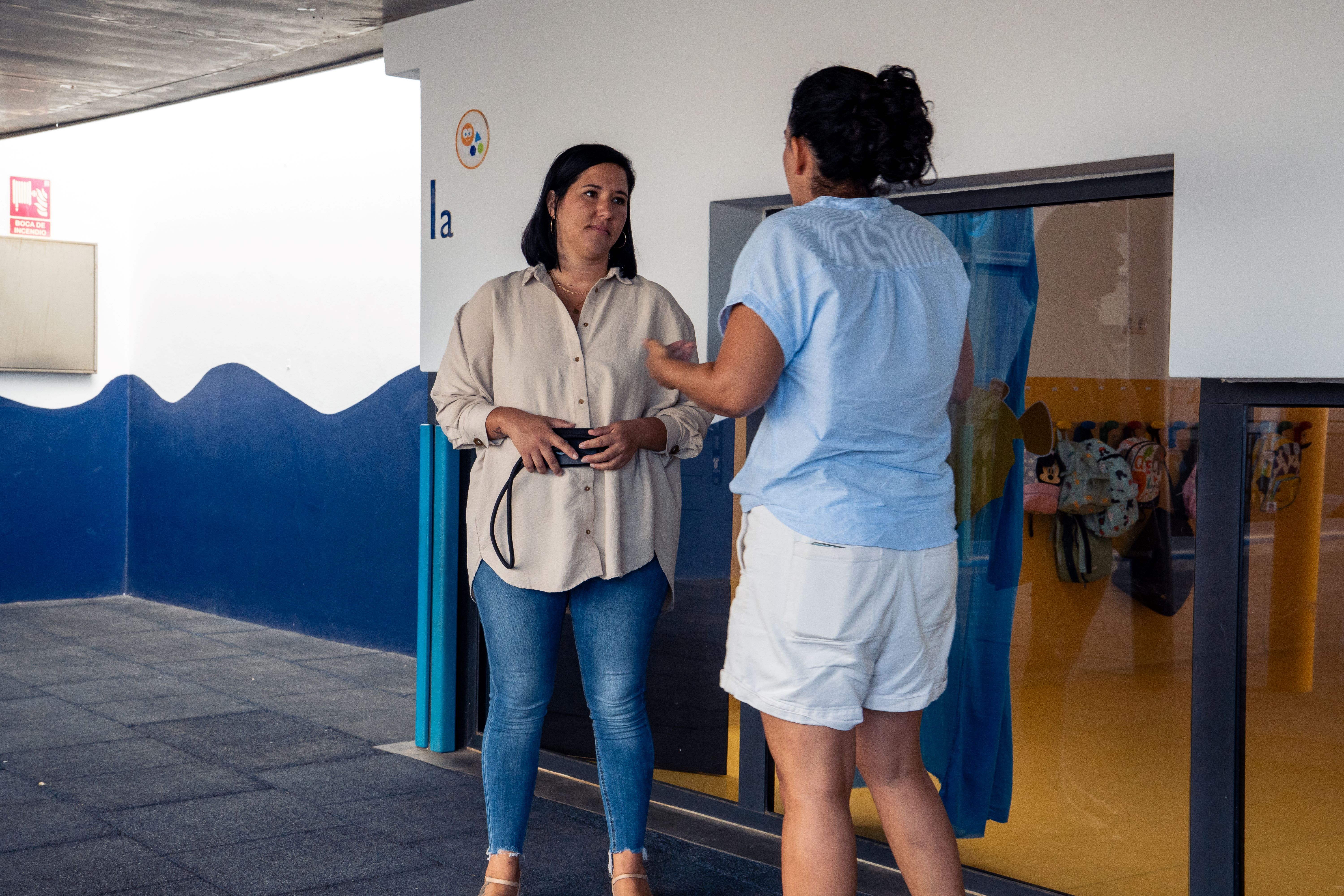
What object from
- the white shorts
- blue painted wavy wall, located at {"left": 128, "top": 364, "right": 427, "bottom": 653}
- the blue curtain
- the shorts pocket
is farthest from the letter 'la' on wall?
the shorts pocket

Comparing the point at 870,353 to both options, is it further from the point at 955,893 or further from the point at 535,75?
the point at 535,75

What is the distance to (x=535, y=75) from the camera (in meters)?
3.95

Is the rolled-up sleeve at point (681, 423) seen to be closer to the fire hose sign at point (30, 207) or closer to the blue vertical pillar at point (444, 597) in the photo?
the blue vertical pillar at point (444, 597)

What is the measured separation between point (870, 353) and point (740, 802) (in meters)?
1.96

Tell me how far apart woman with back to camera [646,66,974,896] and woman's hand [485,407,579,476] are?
678 mm

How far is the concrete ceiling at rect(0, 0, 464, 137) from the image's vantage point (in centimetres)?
441

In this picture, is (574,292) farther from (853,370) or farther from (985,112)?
(853,370)

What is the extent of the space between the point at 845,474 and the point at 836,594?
17 cm

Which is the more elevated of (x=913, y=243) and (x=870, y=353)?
(x=913, y=243)

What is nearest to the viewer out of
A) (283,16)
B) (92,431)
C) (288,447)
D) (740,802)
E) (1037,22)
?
(1037,22)

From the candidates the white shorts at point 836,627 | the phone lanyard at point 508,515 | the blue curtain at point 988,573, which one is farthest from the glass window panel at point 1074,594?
the phone lanyard at point 508,515

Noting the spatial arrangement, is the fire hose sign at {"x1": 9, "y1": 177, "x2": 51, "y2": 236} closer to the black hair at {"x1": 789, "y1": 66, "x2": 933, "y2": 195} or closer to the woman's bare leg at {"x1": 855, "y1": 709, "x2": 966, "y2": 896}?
the black hair at {"x1": 789, "y1": 66, "x2": 933, "y2": 195}

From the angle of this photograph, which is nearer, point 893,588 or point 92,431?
point 893,588

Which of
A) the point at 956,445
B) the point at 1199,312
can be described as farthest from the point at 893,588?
the point at 956,445
